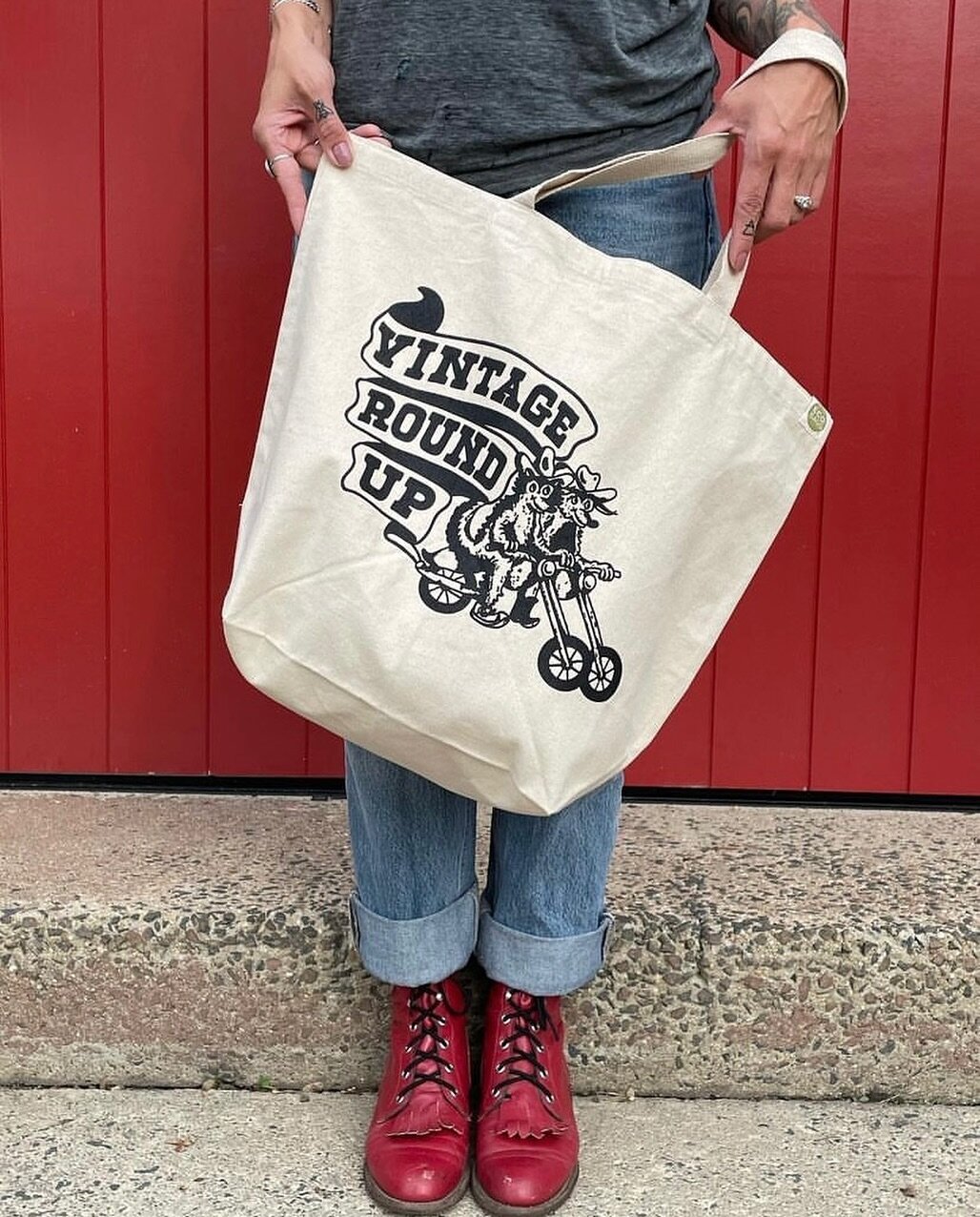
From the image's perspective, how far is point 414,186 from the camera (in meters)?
1.12

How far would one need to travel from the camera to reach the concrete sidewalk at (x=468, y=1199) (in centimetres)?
133

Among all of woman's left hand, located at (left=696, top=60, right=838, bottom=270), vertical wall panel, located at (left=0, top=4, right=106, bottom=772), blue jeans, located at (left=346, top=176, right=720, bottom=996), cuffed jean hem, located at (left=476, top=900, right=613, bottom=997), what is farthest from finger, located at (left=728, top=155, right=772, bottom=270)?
vertical wall panel, located at (left=0, top=4, right=106, bottom=772)

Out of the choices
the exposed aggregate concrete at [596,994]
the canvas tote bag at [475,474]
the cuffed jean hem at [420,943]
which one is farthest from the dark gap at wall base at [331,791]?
the canvas tote bag at [475,474]

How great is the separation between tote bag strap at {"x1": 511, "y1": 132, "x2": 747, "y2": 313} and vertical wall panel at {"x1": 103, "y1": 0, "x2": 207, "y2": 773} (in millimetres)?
811

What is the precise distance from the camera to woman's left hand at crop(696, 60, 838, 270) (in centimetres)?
111

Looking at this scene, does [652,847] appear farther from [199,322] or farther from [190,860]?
[199,322]

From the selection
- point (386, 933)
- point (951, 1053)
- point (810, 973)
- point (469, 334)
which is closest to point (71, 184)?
point (469, 334)

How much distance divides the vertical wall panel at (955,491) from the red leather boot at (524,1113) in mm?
786

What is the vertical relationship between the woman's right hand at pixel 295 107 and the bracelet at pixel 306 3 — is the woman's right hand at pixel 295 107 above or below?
below

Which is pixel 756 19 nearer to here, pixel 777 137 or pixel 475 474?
pixel 777 137

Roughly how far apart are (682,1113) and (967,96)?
1291 millimetres

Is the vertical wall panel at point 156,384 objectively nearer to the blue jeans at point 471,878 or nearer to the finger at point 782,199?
the blue jeans at point 471,878

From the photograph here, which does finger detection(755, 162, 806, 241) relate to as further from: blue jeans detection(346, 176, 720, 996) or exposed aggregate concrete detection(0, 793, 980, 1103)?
exposed aggregate concrete detection(0, 793, 980, 1103)

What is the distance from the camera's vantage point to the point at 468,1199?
1.33 metres
